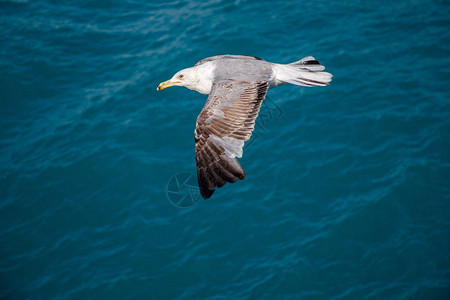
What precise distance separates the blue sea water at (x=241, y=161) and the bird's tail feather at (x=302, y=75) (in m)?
3.37

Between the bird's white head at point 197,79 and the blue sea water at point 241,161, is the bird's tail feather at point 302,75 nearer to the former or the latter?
the bird's white head at point 197,79

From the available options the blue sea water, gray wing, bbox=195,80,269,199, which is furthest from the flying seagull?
the blue sea water

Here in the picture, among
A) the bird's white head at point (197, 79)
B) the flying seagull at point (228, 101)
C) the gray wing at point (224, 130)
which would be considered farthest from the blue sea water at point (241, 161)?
the gray wing at point (224, 130)

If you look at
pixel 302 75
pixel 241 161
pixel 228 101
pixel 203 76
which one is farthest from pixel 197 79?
pixel 241 161

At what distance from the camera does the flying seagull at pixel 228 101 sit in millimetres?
6344

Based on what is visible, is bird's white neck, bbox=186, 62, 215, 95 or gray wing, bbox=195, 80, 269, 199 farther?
bird's white neck, bbox=186, 62, 215, 95

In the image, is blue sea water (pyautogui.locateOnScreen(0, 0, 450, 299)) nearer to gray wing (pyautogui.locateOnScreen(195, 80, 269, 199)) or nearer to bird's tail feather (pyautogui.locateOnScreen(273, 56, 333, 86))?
bird's tail feather (pyautogui.locateOnScreen(273, 56, 333, 86))

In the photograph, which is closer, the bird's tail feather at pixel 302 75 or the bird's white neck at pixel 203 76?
the bird's tail feather at pixel 302 75

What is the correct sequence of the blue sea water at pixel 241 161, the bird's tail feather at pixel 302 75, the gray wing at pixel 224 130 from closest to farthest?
the gray wing at pixel 224 130, the bird's tail feather at pixel 302 75, the blue sea water at pixel 241 161

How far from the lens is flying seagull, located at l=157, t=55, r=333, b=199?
6344mm

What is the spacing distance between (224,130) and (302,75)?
188 centimetres

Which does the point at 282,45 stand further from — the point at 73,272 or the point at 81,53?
the point at 73,272

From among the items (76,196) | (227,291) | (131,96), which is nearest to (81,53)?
(131,96)

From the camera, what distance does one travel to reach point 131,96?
42.0 feet
